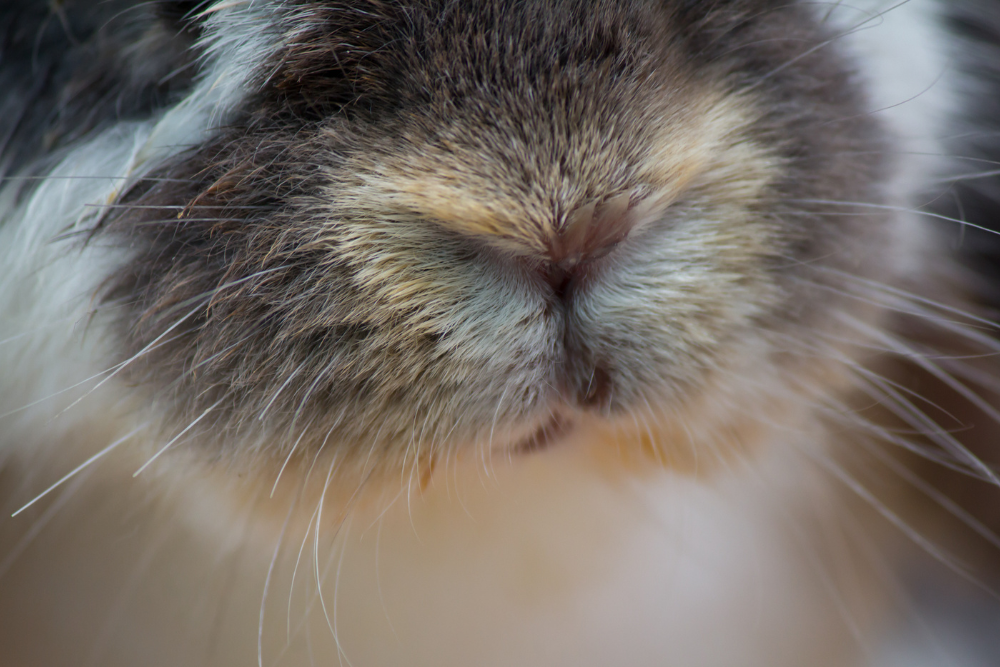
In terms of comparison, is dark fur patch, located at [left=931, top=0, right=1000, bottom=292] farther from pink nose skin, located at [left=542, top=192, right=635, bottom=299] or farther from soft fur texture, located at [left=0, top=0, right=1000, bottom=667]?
pink nose skin, located at [left=542, top=192, right=635, bottom=299]

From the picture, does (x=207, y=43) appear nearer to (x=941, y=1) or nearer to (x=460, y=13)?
(x=460, y=13)

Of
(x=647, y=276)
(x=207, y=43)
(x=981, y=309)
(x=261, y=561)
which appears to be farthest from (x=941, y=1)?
(x=261, y=561)

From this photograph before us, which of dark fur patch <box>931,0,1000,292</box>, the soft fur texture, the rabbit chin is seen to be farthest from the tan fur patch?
dark fur patch <box>931,0,1000,292</box>

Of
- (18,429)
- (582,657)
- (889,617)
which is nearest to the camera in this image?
(18,429)

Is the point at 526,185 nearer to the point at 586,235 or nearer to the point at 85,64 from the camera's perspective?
the point at 586,235

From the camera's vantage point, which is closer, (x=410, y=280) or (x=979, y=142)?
(x=410, y=280)

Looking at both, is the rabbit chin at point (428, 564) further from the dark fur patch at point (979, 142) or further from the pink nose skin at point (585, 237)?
the dark fur patch at point (979, 142)

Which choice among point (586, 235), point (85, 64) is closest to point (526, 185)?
point (586, 235)

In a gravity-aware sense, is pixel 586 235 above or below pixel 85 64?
below
